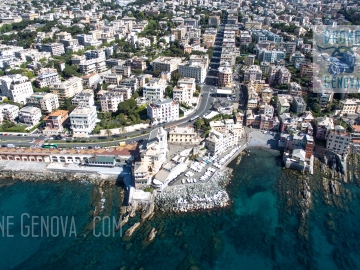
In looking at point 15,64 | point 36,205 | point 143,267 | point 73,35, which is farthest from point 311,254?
point 73,35

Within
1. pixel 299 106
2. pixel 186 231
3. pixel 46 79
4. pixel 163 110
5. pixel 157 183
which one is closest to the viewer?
pixel 186 231

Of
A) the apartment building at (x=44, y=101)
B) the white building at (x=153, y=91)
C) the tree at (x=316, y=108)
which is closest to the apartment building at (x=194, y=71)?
the white building at (x=153, y=91)

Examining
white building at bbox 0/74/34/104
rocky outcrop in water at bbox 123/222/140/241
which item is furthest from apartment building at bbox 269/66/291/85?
white building at bbox 0/74/34/104

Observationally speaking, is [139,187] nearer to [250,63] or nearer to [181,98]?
[181,98]

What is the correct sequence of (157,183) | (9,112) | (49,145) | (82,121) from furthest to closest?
1. (9,112)
2. (82,121)
3. (49,145)
4. (157,183)

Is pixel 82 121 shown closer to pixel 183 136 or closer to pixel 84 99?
pixel 84 99

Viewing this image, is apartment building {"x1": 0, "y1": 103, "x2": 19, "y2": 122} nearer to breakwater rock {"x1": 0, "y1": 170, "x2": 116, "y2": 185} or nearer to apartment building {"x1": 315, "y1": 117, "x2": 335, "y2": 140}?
breakwater rock {"x1": 0, "y1": 170, "x2": 116, "y2": 185}

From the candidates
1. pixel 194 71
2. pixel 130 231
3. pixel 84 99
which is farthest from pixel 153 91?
pixel 130 231
